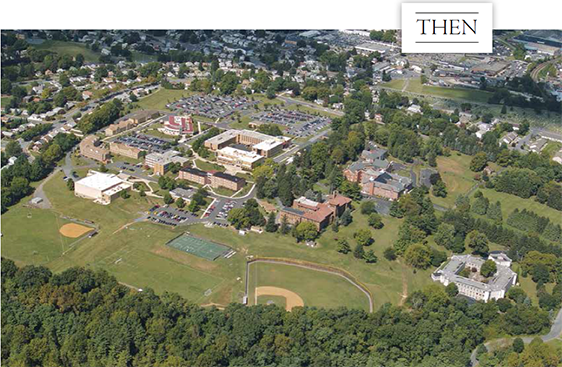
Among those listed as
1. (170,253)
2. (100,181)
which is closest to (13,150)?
(100,181)

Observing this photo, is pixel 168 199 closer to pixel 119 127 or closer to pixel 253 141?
pixel 253 141

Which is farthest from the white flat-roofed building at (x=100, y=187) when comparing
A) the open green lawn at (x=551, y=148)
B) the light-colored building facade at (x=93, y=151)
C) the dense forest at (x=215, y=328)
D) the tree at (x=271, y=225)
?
the open green lawn at (x=551, y=148)

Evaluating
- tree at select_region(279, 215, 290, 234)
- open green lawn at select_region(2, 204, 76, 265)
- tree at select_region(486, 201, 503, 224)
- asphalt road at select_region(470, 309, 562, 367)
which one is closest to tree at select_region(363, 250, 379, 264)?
tree at select_region(279, 215, 290, 234)

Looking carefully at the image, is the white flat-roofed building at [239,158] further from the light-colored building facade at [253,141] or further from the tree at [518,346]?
the tree at [518,346]

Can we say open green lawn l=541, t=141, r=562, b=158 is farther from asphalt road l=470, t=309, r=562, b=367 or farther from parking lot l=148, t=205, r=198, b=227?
parking lot l=148, t=205, r=198, b=227

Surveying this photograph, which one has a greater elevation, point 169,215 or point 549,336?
point 169,215

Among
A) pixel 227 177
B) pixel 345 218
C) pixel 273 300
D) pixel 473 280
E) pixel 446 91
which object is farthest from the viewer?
pixel 446 91

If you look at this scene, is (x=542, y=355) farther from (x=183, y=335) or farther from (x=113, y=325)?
(x=113, y=325)
